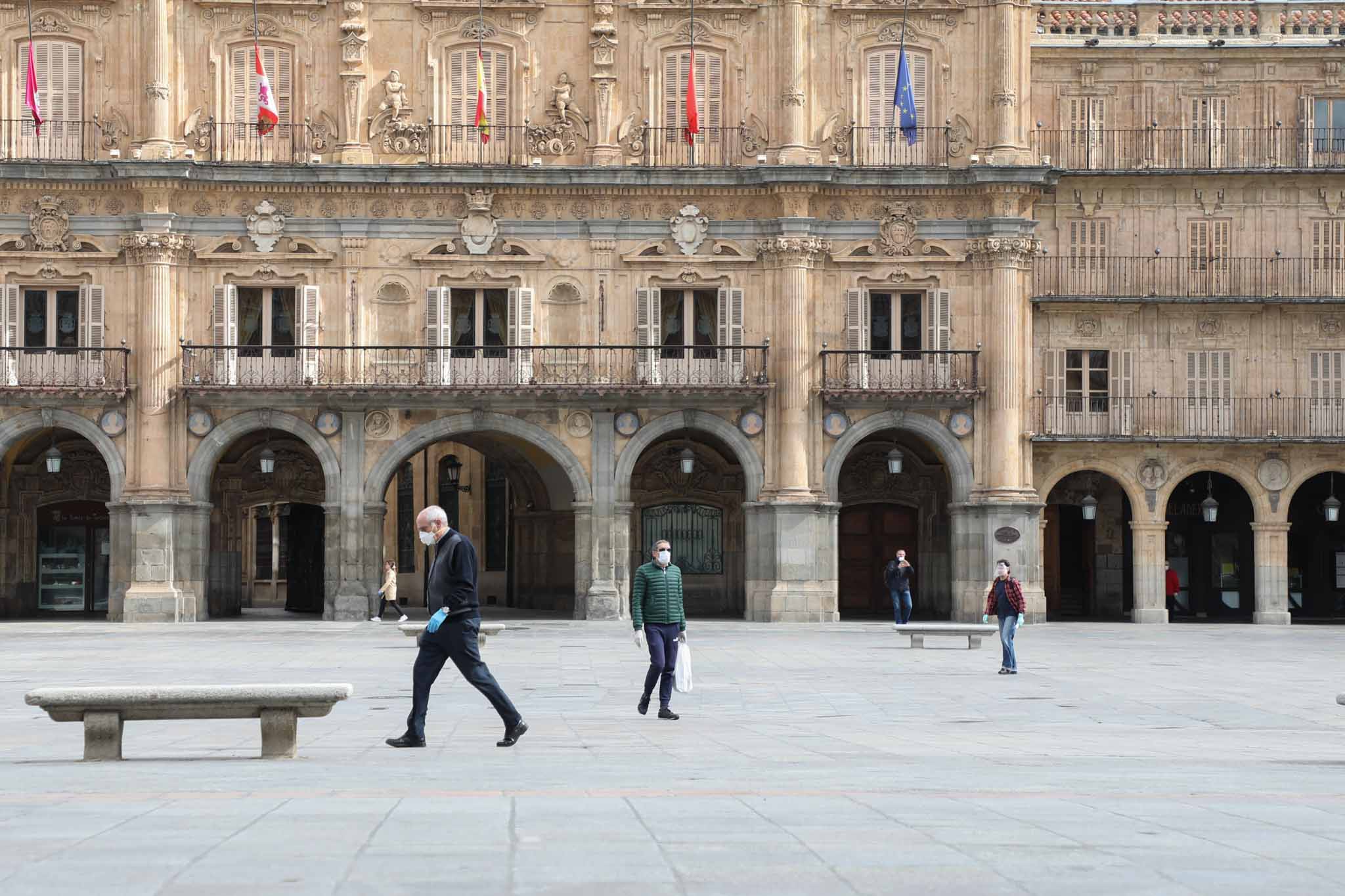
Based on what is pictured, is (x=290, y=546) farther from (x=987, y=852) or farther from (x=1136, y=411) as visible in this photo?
(x=987, y=852)

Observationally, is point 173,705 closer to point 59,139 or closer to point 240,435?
point 240,435

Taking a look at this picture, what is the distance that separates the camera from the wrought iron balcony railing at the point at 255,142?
43156 mm

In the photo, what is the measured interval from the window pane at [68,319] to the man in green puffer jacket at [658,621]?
1073 inches

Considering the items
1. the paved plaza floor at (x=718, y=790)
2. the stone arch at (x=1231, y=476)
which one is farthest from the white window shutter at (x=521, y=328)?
the paved plaza floor at (x=718, y=790)

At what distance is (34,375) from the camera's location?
1668 inches

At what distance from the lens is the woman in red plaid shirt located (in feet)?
85.4

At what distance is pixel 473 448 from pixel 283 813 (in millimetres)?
41638

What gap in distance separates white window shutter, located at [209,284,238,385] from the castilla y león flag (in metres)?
3.66

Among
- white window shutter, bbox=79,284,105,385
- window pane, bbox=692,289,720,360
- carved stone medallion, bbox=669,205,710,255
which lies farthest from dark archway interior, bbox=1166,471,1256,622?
white window shutter, bbox=79,284,105,385

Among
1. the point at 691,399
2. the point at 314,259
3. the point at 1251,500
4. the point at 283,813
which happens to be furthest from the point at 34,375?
the point at 283,813

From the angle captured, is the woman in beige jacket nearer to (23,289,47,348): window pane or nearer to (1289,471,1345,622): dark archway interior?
(23,289,47,348): window pane

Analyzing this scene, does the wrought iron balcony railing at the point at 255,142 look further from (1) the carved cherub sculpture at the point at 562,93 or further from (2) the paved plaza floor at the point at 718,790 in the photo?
(2) the paved plaza floor at the point at 718,790

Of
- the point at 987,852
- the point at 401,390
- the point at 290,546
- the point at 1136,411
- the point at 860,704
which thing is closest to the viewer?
the point at 987,852

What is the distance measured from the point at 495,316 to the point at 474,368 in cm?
155
